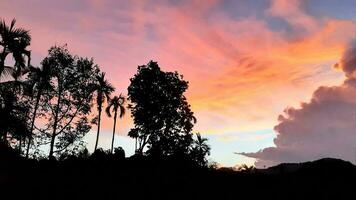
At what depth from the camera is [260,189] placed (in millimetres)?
20359

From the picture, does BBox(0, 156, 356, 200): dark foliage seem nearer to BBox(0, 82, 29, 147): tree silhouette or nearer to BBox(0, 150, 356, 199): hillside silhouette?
BBox(0, 150, 356, 199): hillside silhouette

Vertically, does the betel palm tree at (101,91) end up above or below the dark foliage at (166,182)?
above

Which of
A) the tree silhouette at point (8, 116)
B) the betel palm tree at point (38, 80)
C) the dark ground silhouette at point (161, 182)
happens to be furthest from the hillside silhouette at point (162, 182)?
the betel palm tree at point (38, 80)

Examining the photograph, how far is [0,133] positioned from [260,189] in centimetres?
1452

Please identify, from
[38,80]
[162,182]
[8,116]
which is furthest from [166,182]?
[38,80]

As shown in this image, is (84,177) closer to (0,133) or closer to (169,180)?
(169,180)

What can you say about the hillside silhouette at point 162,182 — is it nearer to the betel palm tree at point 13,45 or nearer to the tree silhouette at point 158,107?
the betel palm tree at point 13,45

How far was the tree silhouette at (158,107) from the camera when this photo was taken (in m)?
64.6

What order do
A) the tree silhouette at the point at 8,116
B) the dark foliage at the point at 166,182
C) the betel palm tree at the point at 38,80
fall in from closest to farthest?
the dark foliage at the point at 166,182 → the tree silhouette at the point at 8,116 → the betel palm tree at the point at 38,80

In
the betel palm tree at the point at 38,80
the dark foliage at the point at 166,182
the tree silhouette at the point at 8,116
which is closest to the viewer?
the dark foliage at the point at 166,182

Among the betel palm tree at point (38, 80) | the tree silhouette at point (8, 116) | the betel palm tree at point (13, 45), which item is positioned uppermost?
the betel palm tree at point (38, 80)

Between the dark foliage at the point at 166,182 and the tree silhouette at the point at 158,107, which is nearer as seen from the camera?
the dark foliage at the point at 166,182

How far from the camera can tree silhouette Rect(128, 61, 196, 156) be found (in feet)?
212

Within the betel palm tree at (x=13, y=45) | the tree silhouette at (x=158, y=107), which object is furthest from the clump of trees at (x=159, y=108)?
the betel palm tree at (x=13, y=45)
